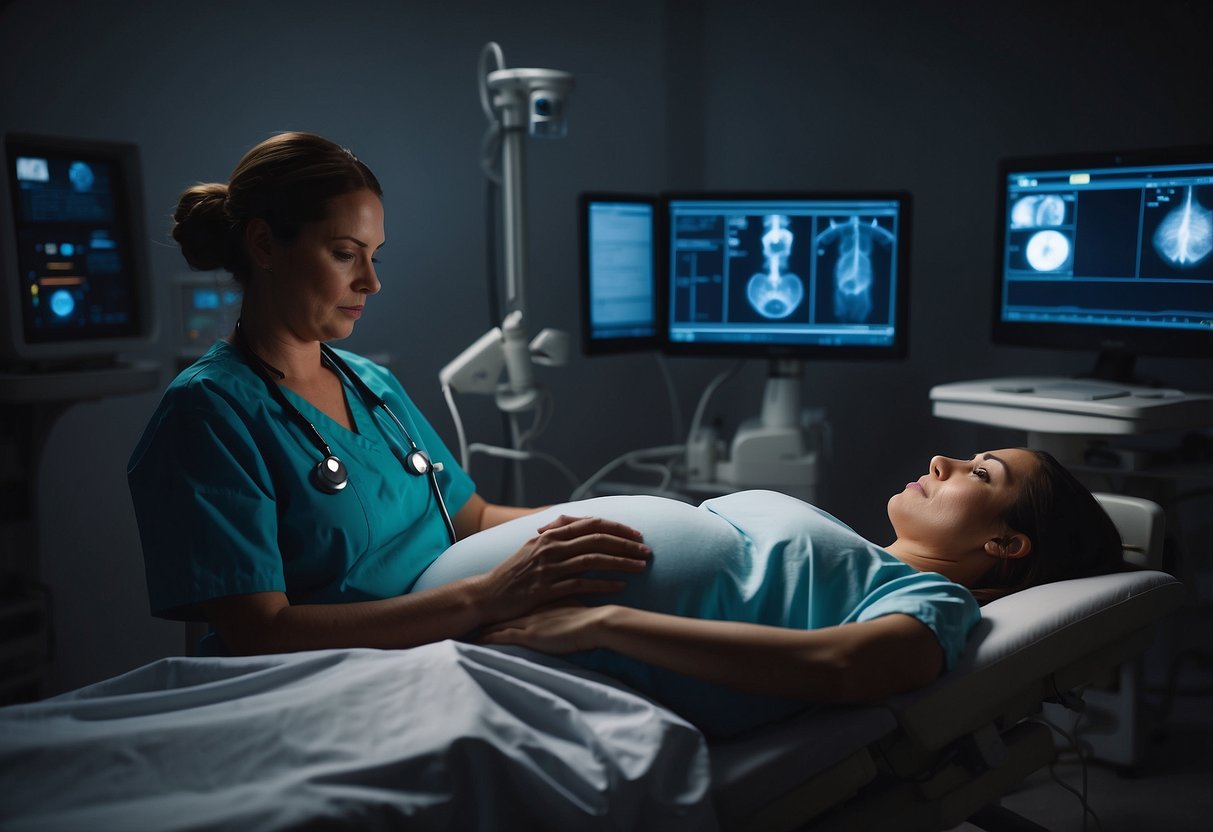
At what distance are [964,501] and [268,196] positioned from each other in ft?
3.25

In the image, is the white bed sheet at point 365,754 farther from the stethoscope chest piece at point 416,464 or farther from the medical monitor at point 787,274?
the medical monitor at point 787,274

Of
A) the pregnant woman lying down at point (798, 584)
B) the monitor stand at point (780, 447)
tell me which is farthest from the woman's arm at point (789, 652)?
the monitor stand at point (780, 447)

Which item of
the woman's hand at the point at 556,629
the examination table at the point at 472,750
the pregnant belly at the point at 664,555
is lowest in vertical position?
the examination table at the point at 472,750

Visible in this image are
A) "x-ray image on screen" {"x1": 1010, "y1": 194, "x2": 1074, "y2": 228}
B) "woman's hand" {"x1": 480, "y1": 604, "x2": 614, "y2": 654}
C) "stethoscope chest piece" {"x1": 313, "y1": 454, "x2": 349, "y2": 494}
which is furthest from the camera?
"x-ray image on screen" {"x1": 1010, "y1": 194, "x2": 1074, "y2": 228}

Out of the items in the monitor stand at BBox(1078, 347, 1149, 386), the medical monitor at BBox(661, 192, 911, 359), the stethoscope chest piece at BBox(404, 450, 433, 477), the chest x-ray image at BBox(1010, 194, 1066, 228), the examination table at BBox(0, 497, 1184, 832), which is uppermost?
the chest x-ray image at BBox(1010, 194, 1066, 228)

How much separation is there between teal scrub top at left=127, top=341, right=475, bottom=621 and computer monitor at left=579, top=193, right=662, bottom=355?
1.02 meters

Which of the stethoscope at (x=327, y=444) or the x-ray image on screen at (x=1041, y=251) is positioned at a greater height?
the x-ray image on screen at (x=1041, y=251)

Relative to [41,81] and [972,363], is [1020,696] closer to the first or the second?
[972,363]

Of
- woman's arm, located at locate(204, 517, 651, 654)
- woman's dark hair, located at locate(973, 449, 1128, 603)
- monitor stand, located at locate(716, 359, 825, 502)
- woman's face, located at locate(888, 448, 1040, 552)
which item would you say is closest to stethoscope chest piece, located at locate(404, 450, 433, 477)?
woman's arm, located at locate(204, 517, 651, 654)

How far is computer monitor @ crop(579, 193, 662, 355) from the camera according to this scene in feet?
8.10

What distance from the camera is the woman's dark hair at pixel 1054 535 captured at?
139cm

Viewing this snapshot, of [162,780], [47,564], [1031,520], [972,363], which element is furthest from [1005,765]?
[47,564]

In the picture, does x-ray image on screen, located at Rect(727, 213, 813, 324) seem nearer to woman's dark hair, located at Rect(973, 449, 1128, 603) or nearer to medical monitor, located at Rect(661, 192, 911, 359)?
medical monitor, located at Rect(661, 192, 911, 359)

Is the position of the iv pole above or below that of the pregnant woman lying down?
above
